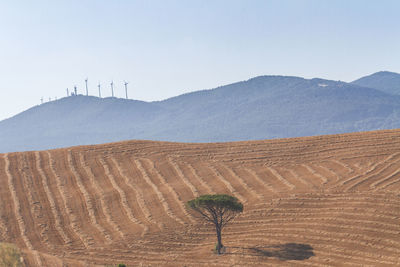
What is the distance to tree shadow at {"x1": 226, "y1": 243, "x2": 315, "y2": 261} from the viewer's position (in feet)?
→ 127

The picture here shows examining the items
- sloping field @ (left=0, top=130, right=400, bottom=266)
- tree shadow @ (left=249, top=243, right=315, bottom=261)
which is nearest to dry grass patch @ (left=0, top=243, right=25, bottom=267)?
sloping field @ (left=0, top=130, right=400, bottom=266)

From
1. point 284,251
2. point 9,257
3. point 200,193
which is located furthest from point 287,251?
point 9,257

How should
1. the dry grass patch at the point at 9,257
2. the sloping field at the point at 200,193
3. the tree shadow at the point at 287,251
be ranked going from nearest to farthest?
1. the dry grass patch at the point at 9,257
2. the tree shadow at the point at 287,251
3. the sloping field at the point at 200,193

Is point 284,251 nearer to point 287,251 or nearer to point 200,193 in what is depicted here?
point 287,251

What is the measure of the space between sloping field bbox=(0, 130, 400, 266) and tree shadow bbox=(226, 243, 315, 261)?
13 cm

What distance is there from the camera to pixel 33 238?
47844 mm

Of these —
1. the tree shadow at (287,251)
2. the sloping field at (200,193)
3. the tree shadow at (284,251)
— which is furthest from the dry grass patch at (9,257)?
the tree shadow at (287,251)

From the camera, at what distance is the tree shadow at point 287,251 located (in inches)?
1517

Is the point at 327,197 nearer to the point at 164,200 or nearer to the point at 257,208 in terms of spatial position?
the point at 257,208

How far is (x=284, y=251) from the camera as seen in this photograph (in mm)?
39750

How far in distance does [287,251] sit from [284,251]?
246 millimetres

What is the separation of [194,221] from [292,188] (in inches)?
455

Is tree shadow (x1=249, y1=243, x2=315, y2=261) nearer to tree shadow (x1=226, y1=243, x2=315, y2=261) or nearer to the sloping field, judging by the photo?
tree shadow (x1=226, y1=243, x2=315, y2=261)

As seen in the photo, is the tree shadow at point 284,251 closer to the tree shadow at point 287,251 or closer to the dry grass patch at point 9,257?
the tree shadow at point 287,251
